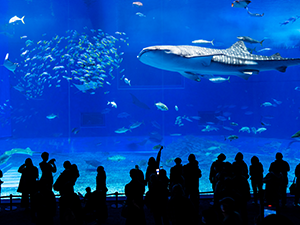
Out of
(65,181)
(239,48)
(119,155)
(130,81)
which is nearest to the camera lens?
(65,181)

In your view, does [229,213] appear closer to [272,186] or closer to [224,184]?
[224,184]

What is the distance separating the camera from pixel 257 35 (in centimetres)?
2216

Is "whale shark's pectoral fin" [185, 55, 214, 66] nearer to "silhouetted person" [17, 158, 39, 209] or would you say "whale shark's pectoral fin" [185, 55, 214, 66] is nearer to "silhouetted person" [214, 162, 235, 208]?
"silhouetted person" [214, 162, 235, 208]

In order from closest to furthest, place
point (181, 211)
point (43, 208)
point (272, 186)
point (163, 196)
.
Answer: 1. point (181, 211)
2. point (43, 208)
3. point (163, 196)
4. point (272, 186)

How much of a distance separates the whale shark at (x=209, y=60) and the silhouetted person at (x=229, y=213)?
249cm

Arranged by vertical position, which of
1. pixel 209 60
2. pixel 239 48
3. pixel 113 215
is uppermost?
pixel 239 48

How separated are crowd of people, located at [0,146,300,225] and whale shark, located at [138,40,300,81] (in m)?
1.71

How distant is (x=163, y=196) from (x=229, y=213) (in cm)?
115

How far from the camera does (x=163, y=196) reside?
2.70 m

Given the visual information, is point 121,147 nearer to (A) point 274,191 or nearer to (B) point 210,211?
(A) point 274,191

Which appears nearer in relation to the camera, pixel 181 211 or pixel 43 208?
pixel 181 211

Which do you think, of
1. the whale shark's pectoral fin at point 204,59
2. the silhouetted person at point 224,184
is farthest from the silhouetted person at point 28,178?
the whale shark's pectoral fin at point 204,59

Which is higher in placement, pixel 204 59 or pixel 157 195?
pixel 204 59

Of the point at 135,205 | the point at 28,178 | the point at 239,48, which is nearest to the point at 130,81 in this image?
the point at 239,48
